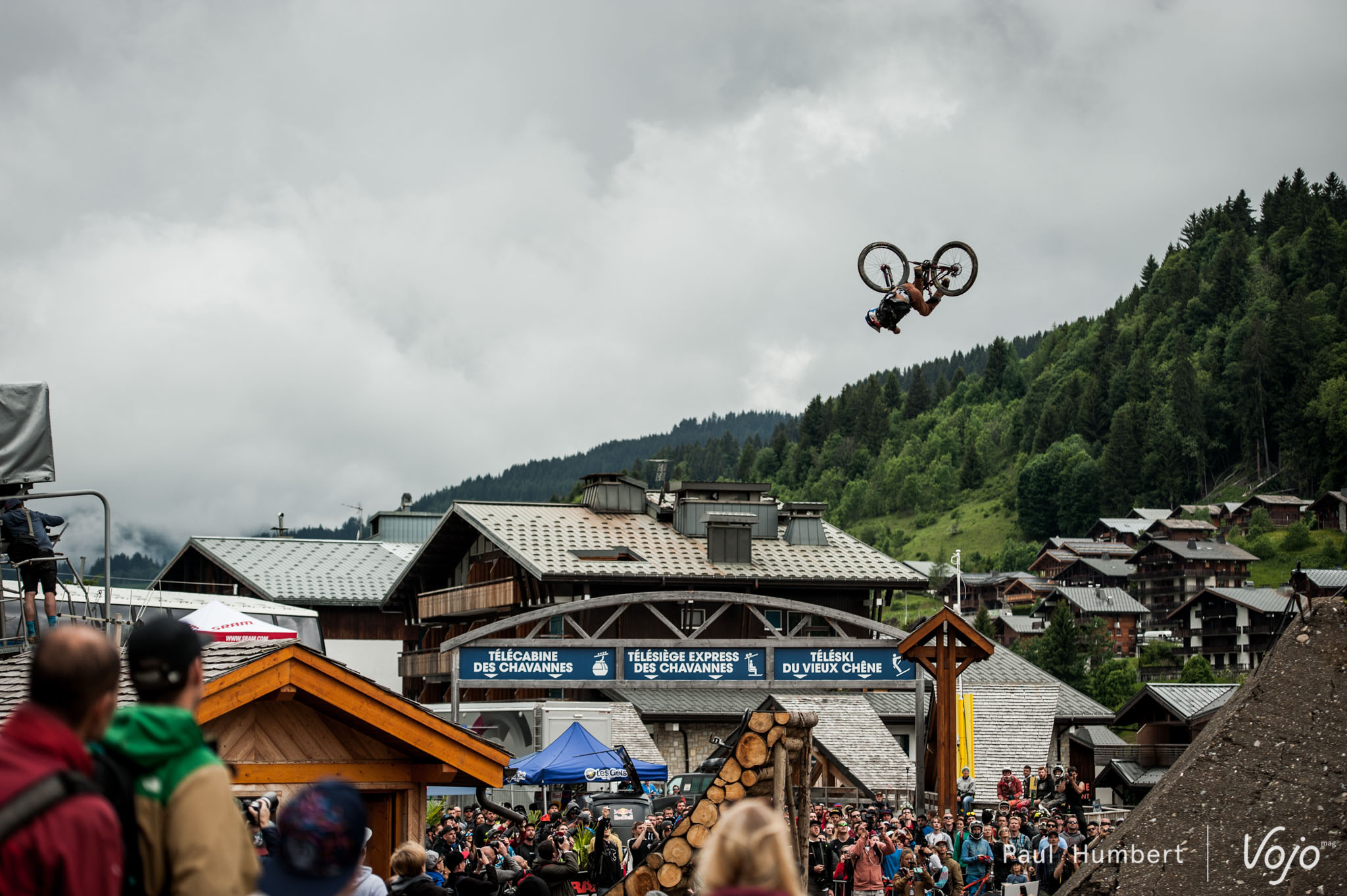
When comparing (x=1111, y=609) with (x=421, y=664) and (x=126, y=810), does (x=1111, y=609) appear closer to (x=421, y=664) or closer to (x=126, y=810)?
(x=421, y=664)

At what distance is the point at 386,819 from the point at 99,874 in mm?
8595

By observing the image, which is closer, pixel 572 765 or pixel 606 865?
pixel 606 865

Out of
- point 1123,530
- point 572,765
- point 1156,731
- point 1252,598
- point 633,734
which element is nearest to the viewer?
point 572,765

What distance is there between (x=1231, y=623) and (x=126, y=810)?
338 feet

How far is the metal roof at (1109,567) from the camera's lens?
126250 mm

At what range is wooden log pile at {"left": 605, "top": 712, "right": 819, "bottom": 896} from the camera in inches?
491

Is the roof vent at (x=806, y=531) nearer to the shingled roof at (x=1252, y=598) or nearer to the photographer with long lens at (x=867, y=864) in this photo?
the photographer with long lens at (x=867, y=864)

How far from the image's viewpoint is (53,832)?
10.6ft

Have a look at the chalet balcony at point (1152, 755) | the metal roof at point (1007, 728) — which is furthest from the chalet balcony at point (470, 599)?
the chalet balcony at point (1152, 755)

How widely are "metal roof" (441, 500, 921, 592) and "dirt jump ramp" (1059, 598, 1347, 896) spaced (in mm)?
26167

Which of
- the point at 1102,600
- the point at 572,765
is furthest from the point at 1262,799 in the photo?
the point at 1102,600

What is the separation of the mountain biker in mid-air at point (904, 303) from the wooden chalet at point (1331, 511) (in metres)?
119

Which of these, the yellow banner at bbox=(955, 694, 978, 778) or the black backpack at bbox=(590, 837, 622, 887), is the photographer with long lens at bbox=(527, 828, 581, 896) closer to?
the black backpack at bbox=(590, 837, 622, 887)

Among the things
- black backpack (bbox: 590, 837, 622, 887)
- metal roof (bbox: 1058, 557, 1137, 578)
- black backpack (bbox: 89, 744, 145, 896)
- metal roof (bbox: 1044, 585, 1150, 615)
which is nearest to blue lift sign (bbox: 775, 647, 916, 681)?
black backpack (bbox: 590, 837, 622, 887)
